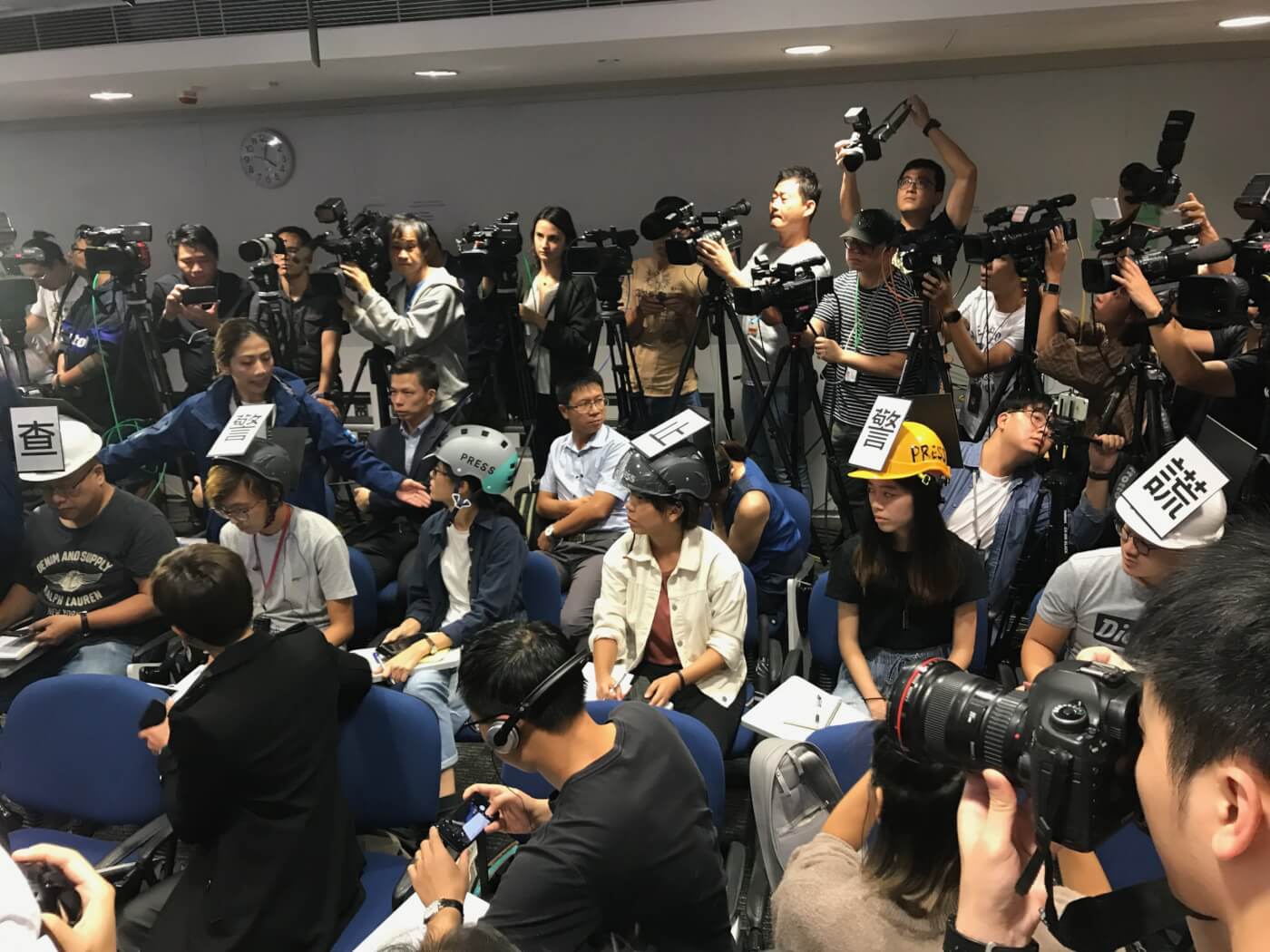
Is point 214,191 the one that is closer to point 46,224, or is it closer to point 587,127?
point 46,224

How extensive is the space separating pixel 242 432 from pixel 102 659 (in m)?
0.79

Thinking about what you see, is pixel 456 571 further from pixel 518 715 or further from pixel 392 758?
pixel 518 715

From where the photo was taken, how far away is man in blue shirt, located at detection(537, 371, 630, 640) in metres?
3.45

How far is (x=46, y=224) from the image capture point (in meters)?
7.10

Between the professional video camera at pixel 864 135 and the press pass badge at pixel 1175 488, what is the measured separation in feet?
7.29

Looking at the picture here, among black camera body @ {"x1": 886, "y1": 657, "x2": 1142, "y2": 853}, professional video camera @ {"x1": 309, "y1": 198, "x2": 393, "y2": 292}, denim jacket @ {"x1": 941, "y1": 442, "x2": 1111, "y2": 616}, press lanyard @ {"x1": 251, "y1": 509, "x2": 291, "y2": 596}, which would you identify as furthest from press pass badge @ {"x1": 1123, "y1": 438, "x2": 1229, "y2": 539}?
professional video camera @ {"x1": 309, "y1": 198, "x2": 393, "y2": 292}

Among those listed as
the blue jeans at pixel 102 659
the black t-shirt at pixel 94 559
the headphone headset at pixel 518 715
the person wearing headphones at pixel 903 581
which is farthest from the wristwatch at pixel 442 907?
the black t-shirt at pixel 94 559

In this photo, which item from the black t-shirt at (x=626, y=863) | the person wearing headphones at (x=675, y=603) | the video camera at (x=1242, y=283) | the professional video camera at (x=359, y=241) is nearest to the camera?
the black t-shirt at (x=626, y=863)

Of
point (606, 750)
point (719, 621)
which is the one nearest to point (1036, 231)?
point (719, 621)

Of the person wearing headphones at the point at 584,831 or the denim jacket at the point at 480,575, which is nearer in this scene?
the person wearing headphones at the point at 584,831

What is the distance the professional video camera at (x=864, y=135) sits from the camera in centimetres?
393

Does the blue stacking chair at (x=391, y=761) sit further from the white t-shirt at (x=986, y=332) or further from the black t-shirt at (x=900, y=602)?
the white t-shirt at (x=986, y=332)

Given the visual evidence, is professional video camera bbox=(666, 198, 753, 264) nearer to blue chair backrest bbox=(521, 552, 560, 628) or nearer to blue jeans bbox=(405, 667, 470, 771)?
blue chair backrest bbox=(521, 552, 560, 628)

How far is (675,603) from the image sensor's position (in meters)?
2.62
